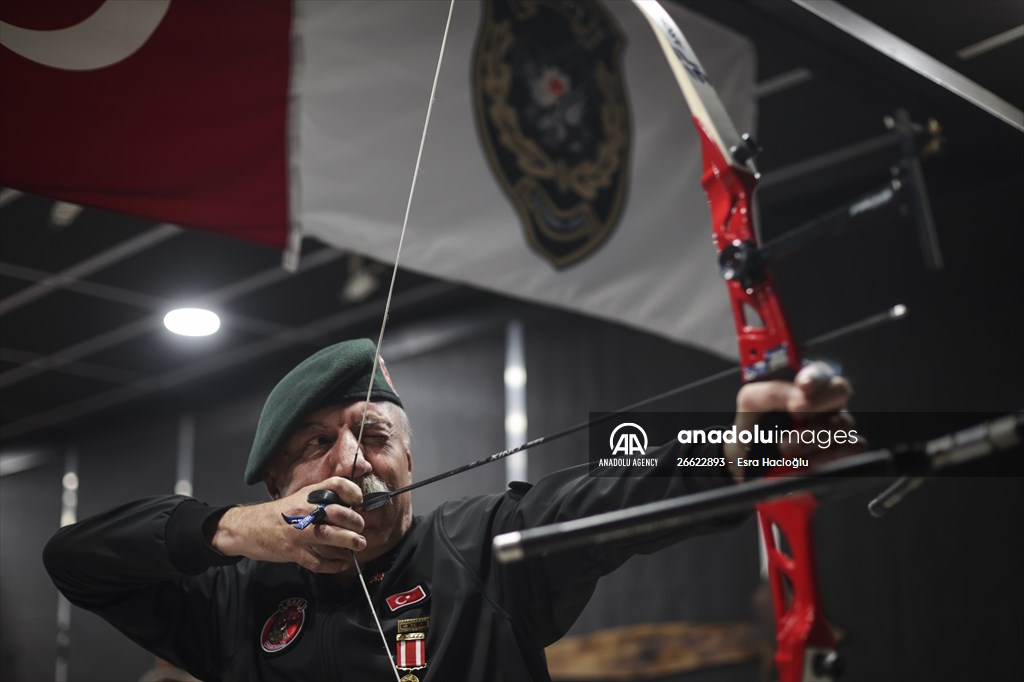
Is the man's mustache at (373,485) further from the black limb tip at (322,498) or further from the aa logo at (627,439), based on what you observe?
the aa logo at (627,439)

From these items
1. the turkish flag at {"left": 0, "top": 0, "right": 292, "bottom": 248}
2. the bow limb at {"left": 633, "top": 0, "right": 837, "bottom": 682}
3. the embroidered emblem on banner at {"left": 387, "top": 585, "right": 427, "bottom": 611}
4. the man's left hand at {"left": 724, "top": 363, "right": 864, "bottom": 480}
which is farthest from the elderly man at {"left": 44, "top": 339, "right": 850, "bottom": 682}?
the turkish flag at {"left": 0, "top": 0, "right": 292, "bottom": 248}

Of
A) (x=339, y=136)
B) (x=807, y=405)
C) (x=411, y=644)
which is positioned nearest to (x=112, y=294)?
(x=339, y=136)

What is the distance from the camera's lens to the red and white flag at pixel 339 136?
1.64 meters

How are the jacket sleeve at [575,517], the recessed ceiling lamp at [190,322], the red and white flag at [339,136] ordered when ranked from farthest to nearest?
the recessed ceiling lamp at [190,322] → the red and white flag at [339,136] → the jacket sleeve at [575,517]

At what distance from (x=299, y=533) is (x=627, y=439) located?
55 centimetres

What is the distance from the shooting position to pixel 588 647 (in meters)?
3.62

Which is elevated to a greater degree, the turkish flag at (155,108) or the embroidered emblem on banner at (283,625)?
the turkish flag at (155,108)

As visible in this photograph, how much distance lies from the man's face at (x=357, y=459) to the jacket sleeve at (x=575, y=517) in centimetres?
17

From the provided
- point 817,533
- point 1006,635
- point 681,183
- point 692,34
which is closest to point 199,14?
point 692,34

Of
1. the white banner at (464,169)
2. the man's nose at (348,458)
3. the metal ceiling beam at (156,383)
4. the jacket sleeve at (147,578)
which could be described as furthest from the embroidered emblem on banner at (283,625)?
the white banner at (464,169)

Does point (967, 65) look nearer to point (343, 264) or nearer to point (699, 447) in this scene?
point (699, 447)

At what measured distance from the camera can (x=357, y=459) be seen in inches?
56.0

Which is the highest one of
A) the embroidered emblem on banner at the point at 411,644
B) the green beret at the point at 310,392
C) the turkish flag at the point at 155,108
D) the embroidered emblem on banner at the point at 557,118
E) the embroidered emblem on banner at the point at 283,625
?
the embroidered emblem on banner at the point at 557,118

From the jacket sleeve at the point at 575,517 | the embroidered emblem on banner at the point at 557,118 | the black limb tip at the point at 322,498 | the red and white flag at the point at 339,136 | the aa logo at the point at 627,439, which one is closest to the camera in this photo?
the jacket sleeve at the point at 575,517
